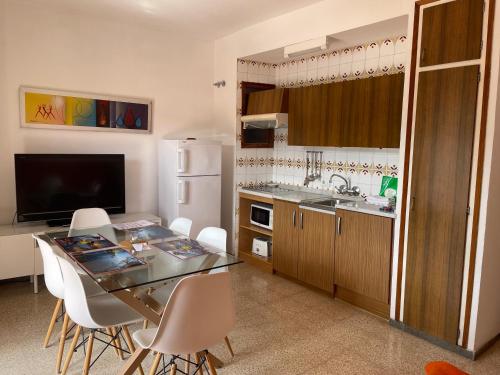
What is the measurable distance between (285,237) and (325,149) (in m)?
1.11

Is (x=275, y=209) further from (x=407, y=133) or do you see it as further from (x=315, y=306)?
(x=407, y=133)

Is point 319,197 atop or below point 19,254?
atop

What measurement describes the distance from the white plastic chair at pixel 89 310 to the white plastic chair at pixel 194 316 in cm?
35

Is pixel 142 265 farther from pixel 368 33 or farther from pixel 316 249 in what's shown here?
pixel 368 33

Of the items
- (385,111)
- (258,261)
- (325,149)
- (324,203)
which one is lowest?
(258,261)

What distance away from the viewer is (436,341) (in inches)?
119

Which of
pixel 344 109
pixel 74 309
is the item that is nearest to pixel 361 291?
pixel 344 109

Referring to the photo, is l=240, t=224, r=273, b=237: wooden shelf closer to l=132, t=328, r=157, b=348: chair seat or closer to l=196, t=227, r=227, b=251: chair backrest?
l=196, t=227, r=227, b=251: chair backrest

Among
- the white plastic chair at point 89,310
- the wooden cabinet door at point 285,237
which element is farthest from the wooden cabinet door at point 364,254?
the white plastic chair at point 89,310

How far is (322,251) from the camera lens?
3916 millimetres

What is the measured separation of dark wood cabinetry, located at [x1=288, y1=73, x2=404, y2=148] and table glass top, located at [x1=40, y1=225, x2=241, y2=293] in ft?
6.16

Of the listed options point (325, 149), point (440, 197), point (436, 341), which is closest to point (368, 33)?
point (325, 149)

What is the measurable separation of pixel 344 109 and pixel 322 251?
138 cm

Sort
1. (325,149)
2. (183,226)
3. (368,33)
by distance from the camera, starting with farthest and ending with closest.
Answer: (325,149)
(368,33)
(183,226)
